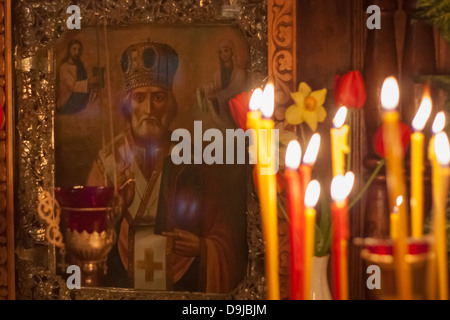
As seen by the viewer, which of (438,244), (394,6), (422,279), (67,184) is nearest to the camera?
(438,244)

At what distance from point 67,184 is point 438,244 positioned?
4.20 feet

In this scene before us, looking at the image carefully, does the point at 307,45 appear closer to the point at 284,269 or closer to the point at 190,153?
the point at 190,153

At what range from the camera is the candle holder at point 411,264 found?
39.2 inches

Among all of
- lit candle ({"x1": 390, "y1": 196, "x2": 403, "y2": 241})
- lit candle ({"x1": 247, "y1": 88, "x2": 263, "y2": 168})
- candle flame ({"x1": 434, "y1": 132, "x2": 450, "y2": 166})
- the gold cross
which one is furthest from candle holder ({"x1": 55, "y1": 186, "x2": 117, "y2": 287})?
candle flame ({"x1": 434, "y1": 132, "x2": 450, "y2": 166})

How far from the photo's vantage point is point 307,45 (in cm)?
175

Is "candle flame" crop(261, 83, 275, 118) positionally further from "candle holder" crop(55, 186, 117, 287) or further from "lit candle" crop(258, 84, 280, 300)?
"candle holder" crop(55, 186, 117, 287)

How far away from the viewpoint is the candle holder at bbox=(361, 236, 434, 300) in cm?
100

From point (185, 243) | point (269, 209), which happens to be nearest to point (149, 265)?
point (185, 243)

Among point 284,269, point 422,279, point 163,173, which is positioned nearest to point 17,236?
point 163,173

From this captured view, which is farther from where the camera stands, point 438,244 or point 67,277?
point 67,277

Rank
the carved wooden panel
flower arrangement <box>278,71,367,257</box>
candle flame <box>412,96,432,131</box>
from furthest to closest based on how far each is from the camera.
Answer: the carved wooden panel, flower arrangement <box>278,71,367,257</box>, candle flame <box>412,96,432,131</box>

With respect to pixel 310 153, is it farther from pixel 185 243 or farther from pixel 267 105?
pixel 185 243

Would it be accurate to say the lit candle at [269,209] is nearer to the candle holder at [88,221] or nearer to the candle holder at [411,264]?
the candle holder at [411,264]
